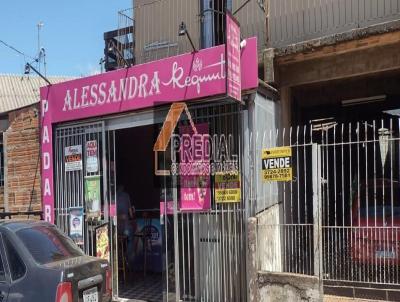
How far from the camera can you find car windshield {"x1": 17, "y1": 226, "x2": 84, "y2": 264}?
550 cm

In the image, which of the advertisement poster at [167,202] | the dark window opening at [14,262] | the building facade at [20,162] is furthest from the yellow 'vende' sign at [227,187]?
the building facade at [20,162]

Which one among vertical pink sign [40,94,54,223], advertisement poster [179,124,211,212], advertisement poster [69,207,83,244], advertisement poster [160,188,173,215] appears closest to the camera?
advertisement poster [179,124,211,212]

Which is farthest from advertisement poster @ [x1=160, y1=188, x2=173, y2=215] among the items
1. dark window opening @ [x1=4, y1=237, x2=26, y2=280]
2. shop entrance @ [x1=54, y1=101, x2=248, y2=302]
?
dark window opening @ [x1=4, y1=237, x2=26, y2=280]

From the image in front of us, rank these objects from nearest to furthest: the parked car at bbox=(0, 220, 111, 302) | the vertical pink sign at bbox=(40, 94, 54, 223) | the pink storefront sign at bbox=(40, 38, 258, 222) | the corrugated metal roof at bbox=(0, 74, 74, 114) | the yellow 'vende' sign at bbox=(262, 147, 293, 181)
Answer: the parked car at bbox=(0, 220, 111, 302) < the yellow 'vende' sign at bbox=(262, 147, 293, 181) < the pink storefront sign at bbox=(40, 38, 258, 222) < the vertical pink sign at bbox=(40, 94, 54, 223) < the corrugated metal roof at bbox=(0, 74, 74, 114)

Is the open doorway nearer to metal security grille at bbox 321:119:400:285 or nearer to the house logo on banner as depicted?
the house logo on banner

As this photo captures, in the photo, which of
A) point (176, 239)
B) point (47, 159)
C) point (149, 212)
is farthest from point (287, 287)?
point (47, 159)

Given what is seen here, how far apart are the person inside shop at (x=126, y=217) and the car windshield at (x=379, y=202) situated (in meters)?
4.78

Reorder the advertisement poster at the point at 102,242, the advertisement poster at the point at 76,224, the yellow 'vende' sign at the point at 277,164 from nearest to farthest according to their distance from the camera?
the yellow 'vende' sign at the point at 277,164, the advertisement poster at the point at 102,242, the advertisement poster at the point at 76,224

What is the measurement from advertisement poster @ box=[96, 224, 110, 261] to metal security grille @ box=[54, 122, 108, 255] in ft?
0.48

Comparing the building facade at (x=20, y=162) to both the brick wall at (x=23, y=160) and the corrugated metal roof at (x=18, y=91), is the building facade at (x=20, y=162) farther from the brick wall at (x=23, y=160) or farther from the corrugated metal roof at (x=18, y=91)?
the corrugated metal roof at (x=18, y=91)

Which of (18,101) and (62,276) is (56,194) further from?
(18,101)

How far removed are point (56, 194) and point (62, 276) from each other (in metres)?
4.49

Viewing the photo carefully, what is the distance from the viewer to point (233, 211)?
730 centimetres

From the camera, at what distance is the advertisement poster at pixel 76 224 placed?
9.02 meters
